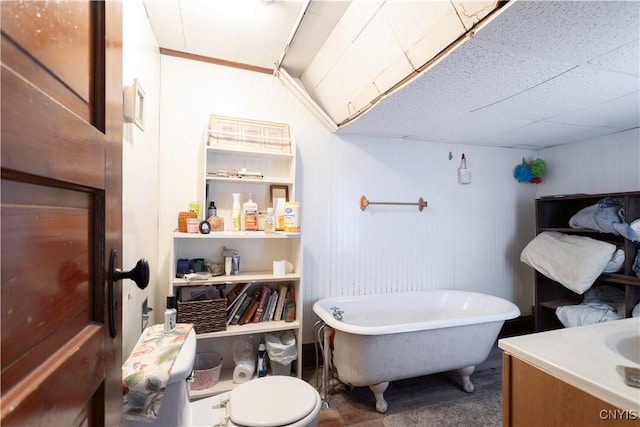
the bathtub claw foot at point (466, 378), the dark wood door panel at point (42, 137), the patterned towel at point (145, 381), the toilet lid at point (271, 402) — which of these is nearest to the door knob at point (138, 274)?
the dark wood door panel at point (42, 137)

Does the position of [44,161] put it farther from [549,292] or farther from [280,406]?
[549,292]

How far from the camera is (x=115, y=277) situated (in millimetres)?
586

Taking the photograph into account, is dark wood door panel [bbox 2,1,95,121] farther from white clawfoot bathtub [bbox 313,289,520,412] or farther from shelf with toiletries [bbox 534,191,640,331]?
shelf with toiletries [bbox 534,191,640,331]

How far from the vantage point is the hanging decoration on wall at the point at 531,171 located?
9.74 ft

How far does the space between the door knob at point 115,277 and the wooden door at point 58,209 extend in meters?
0.02

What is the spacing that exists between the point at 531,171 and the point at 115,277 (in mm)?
3636

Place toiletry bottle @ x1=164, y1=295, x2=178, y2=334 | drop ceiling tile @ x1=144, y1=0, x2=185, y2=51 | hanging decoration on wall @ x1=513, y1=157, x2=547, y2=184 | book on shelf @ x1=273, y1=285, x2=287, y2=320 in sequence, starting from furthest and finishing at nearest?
1. hanging decoration on wall @ x1=513, y1=157, x2=547, y2=184
2. book on shelf @ x1=273, y1=285, x2=287, y2=320
3. drop ceiling tile @ x1=144, y1=0, x2=185, y2=51
4. toiletry bottle @ x1=164, y1=295, x2=178, y2=334

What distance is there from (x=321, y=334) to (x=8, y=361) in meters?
2.18

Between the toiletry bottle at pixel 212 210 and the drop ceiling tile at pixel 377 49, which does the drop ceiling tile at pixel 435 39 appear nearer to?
the drop ceiling tile at pixel 377 49

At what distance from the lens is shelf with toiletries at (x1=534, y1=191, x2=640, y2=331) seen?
2104 mm

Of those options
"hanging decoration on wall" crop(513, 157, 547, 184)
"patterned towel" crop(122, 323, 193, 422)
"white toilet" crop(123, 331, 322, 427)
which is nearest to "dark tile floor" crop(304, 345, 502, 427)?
"white toilet" crop(123, 331, 322, 427)

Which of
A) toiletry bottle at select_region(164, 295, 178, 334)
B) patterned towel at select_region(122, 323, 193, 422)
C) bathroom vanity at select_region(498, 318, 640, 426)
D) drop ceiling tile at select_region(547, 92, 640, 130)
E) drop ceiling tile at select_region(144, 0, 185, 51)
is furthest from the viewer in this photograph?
drop ceiling tile at select_region(547, 92, 640, 130)

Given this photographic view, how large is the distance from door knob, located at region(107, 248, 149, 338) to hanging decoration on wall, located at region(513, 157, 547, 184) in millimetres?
3516

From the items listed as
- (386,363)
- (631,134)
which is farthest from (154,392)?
(631,134)
